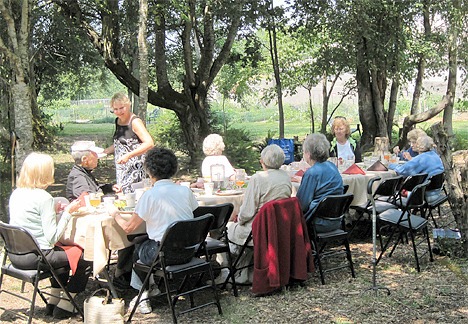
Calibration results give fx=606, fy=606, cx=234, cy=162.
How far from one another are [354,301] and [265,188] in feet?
3.68

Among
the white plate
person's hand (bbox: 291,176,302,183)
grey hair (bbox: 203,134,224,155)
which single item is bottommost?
the white plate

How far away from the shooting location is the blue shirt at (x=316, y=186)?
17.1 ft

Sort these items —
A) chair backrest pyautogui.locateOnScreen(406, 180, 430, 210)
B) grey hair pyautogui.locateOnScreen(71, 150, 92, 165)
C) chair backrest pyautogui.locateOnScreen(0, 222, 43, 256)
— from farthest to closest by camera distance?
chair backrest pyautogui.locateOnScreen(406, 180, 430, 210) < grey hair pyautogui.locateOnScreen(71, 150, 92, 165) < chair backrest pyautogui.locateOnScreen(0, 222, 43, 256)

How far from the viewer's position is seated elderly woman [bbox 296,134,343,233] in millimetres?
5203

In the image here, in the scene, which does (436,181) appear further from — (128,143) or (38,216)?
(38,216)

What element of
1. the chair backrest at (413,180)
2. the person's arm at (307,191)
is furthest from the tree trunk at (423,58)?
the person's arm at (307,191)

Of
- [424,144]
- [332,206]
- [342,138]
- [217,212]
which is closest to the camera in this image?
[217,212]

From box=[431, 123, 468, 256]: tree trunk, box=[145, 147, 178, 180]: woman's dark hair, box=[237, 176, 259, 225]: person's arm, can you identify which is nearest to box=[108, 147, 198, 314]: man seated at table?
box=[145, 147, 178, 180]: woman's dark hair

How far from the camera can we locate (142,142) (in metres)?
5.81

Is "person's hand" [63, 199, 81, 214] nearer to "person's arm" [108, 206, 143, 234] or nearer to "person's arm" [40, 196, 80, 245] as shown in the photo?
"person's arm" [40, 196, 80, 245]

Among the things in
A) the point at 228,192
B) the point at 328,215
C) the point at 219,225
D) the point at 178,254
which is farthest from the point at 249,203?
the point at 178,254

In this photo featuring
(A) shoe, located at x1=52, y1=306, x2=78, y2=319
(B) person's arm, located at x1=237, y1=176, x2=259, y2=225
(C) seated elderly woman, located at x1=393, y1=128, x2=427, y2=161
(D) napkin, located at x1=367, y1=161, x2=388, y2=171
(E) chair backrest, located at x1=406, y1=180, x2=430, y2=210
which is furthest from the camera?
(C) seated elderly woman, located at x1=393, y1=128, x2=427, y2=161

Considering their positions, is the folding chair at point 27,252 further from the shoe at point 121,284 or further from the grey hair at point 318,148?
the grey hair at point 318,148

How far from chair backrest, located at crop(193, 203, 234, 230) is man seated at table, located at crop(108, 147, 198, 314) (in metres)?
0.25
